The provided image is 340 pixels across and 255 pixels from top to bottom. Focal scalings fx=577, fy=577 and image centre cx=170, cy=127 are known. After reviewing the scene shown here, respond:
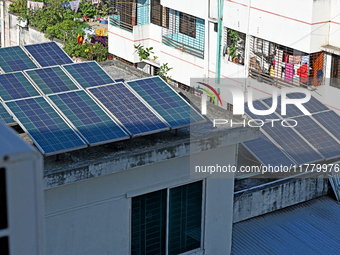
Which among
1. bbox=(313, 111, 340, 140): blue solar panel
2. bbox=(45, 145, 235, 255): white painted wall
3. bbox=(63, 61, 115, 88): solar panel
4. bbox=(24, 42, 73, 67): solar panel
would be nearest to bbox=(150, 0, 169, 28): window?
bbox=(313, 111, 340, 140): blue solar panel

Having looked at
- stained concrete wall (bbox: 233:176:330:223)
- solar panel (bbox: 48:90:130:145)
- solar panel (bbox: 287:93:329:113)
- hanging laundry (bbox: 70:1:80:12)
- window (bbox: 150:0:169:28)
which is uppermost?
solar panel (bbox: 48:90:130:145)

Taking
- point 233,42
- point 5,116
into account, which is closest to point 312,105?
point 233,42

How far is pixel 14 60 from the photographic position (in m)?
11.9

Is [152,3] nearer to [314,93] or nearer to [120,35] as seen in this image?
[120,35]

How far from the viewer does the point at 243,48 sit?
24531mm

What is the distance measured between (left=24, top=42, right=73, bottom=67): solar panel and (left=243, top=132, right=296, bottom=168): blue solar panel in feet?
16.1

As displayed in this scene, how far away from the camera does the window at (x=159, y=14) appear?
1107 inches

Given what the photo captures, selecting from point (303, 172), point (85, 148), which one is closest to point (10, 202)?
point (85, 148)

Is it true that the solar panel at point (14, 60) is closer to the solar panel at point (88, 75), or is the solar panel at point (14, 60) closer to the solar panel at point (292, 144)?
the solar panel at point (88, 75)

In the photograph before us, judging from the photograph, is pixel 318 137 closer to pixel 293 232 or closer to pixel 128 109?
pixel 293 232

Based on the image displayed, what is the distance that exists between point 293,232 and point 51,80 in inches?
229

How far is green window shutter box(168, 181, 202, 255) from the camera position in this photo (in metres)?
9.94

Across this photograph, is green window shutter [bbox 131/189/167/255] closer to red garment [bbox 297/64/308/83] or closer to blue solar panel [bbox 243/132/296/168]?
blue solar panel [bbox 243/132/296/168]

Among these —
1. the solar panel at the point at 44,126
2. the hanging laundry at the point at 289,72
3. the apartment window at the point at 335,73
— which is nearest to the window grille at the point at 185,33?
the hanging laundry at the point at 289,72
